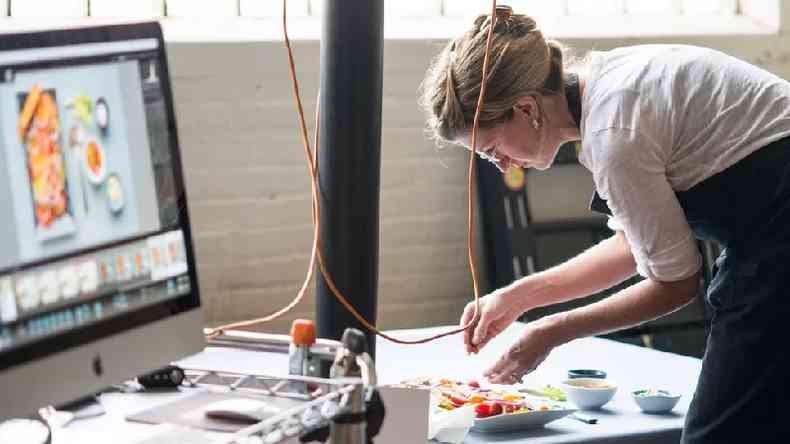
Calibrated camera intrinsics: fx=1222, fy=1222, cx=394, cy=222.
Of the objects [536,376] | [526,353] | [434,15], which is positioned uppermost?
[434,15]

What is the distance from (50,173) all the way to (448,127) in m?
0.88

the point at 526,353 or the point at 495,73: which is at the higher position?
the point at 495,73

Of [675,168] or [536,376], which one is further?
[536,376]

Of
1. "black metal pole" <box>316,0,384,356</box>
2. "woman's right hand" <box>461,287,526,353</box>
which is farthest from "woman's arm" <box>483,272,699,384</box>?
"black metal pole" <box>316,0,384,356</box>

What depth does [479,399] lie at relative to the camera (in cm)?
195

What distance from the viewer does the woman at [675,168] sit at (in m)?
1.87

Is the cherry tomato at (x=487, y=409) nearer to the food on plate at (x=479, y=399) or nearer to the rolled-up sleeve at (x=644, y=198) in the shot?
the food on plate at (x=479, y=399)

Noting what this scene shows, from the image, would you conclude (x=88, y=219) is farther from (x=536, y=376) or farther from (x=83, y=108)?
(x=536, y=376)

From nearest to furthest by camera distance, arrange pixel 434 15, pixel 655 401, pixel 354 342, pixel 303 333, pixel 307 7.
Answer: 1. pixel 354 342
2. pixel 303 333
3. pixel 655 401
4. pixel 307 7
5. pixel 434 15

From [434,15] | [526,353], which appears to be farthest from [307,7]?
[526,353]

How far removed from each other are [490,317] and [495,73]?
0.45 meters

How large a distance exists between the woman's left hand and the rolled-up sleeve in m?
0.21

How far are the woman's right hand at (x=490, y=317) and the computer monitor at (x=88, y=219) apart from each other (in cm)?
76

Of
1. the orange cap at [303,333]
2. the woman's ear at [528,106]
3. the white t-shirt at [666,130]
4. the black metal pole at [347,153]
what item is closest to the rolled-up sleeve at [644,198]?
the white t-shirt at [666,130]
